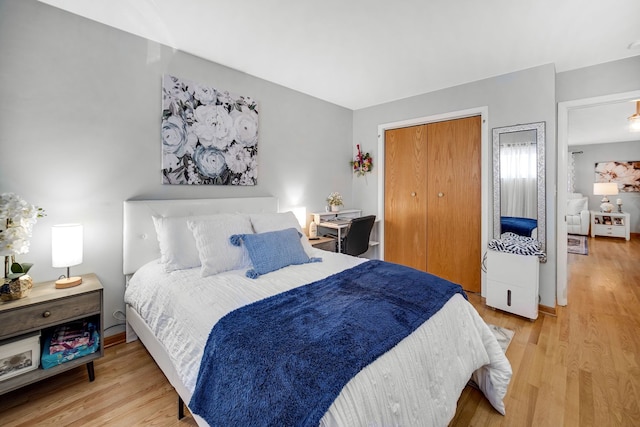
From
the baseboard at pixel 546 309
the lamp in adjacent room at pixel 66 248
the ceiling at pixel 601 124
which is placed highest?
the ceiling at pixel 601 124

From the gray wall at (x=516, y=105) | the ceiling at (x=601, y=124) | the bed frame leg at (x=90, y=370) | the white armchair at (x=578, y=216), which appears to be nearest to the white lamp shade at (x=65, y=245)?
the bed frame leg at (x=90, y=370)

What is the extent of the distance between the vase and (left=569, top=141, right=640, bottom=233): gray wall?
1050 centimetres

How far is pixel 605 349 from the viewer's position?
221 centimetres

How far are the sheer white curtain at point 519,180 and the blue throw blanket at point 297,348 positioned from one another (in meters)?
2.00

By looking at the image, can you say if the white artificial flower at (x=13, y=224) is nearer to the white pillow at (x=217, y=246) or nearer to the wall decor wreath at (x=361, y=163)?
the white pillow at (x=217, y=246)

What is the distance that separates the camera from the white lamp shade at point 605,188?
6.77 metres

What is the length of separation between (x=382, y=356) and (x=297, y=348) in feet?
1.09

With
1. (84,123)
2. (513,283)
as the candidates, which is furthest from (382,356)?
(84,123)

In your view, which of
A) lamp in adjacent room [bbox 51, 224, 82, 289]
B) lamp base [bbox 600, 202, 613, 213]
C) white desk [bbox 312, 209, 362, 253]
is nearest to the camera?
lamp in adjacent room [bbox 51, 224, 82, 289]

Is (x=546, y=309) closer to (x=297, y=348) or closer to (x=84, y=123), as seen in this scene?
(x=297, y=348)

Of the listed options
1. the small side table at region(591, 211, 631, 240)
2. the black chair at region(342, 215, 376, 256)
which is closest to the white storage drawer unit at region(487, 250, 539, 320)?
the black chair at region(342, 215, 376, 256)

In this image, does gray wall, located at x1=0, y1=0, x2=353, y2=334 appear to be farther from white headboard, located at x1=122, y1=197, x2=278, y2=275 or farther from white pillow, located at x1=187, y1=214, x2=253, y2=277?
white pillow, located at x1=187, y1=214, x2=253, y2=277

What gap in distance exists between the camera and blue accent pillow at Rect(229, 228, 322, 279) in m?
2.05

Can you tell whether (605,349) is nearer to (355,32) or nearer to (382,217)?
(382,217)
